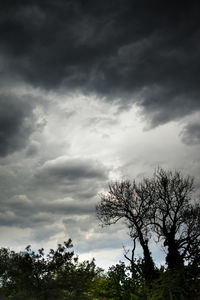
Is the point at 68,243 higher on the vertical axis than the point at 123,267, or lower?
higher

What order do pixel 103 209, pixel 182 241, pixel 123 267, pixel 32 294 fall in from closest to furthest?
pixel 123 267, pixel 182 241, pixel 103 209, pixel 32 294

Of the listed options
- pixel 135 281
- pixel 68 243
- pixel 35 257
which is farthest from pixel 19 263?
pixel 135 281

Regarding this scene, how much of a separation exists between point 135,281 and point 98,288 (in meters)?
2.59

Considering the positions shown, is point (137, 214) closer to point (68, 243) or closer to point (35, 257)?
point (68, 243)

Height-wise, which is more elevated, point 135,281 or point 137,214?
point 137,214

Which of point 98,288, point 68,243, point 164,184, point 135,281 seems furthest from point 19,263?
point 135,281

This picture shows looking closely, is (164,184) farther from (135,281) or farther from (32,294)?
(32,294)

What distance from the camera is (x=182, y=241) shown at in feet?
83.6

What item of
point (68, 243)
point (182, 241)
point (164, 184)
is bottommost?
point (182, 241)

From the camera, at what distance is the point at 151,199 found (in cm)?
2864

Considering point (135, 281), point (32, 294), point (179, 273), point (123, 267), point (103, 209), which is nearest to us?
point (179, 273)

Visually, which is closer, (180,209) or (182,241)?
(182,241)

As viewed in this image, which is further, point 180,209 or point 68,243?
point 68,243

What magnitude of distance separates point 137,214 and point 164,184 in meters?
4.47
